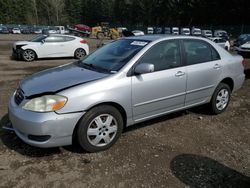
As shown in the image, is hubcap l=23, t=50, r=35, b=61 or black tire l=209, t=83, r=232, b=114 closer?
black tire l=209, t=83, r=232, b=114

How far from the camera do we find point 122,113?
14.4 feet

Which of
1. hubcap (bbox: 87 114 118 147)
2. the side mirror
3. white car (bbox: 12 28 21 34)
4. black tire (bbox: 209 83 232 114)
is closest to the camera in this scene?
hubcap (bbox: 87 114 118 147)

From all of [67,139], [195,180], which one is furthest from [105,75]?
[195,180]

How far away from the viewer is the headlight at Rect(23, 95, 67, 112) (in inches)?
148

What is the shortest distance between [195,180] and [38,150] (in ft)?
7.17

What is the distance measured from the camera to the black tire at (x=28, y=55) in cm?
1398

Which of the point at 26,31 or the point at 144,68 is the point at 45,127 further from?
the point at 26,31

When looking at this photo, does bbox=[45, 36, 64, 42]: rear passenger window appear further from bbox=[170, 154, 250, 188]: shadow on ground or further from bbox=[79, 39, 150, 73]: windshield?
bbox=[170, 154, 250, 188]: shadow on ground

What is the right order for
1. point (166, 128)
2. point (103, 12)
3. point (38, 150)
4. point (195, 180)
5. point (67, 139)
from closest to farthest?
point (195, 180) < point (67, 139) < point (38, 150) < point (166, 128) < point (103, 12)

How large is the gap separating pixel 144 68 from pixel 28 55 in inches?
438

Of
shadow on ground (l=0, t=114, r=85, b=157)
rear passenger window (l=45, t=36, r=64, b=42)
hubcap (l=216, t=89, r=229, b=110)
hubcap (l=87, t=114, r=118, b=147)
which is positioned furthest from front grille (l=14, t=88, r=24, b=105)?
rear passenger window (l=45, t=36, r=64, b=42)

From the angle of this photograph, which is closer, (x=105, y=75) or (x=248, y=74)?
(x=105, y=75)

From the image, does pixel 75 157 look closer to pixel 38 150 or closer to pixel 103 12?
pixel 38 150

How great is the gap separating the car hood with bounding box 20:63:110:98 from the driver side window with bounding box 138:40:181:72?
824 mm
